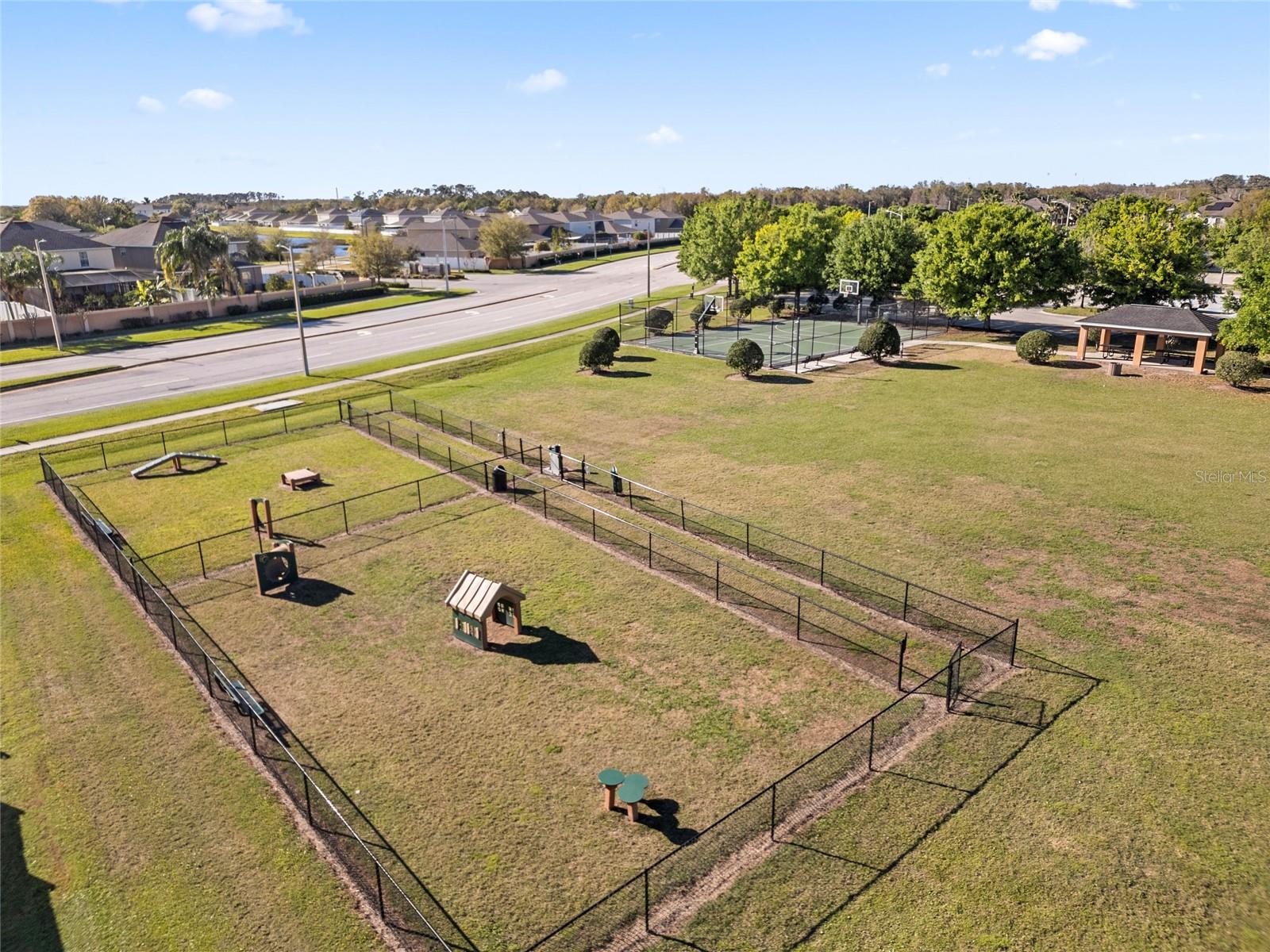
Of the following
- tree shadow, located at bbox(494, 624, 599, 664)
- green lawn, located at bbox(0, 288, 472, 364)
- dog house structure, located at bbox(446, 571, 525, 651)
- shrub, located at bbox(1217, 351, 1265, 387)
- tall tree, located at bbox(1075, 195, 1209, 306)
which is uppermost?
tall tree, located at bbox(1075, 195, 1209, 306)

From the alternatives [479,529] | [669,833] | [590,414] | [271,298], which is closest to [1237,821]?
[669,833]

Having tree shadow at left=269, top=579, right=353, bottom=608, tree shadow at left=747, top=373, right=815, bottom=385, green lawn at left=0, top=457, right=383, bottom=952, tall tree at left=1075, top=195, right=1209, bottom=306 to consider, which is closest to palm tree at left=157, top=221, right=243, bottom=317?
tree shadow at left=747, top=373, right=815, bottom=385

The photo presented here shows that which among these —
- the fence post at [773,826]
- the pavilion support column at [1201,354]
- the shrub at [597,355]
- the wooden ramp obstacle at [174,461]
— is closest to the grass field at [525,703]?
the fence post at [773,826]

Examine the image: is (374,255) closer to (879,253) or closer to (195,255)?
(195,255)

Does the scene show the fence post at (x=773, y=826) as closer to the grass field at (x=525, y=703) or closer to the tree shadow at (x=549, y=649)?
the grass field at (x=525, y=703)

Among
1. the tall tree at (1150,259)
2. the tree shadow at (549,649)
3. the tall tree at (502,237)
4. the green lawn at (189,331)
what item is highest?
the tall tree at (502,237)

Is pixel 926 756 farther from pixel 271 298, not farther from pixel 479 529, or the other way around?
pixel 271 298

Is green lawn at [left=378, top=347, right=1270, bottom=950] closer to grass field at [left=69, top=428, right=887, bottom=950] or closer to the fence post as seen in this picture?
the fence post
